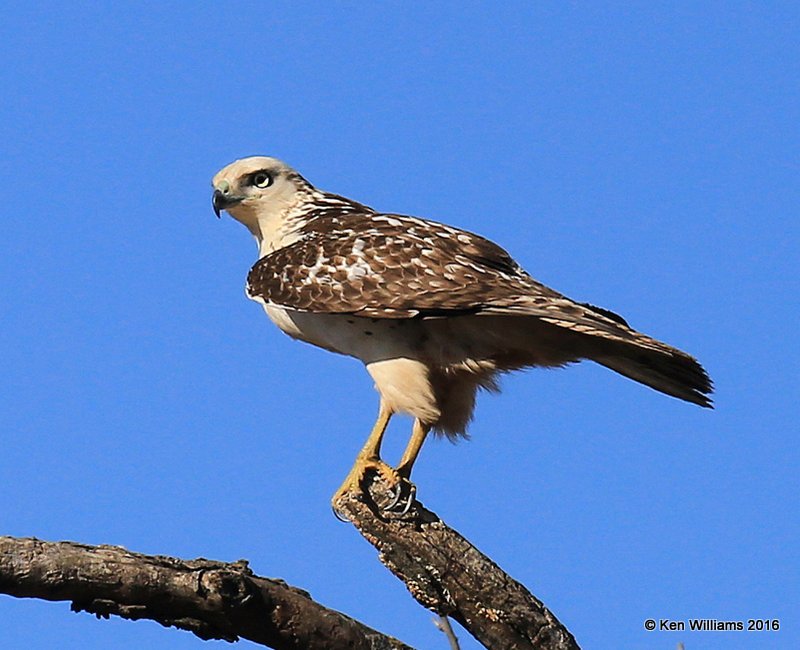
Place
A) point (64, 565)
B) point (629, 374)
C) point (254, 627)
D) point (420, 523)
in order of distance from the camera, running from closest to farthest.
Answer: point (64, 565)
point (254, 627)
point (420, 523)
point (629, 374)

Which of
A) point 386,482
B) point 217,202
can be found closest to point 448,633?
point 386,482

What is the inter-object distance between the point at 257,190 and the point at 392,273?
6.27ft

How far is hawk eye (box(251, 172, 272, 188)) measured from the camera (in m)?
9.32

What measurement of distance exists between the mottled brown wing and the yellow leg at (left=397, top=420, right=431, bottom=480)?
0.63 metres

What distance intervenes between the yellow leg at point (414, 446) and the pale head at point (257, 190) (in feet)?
7.30

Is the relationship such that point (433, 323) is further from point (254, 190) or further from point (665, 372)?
point (254, 190)

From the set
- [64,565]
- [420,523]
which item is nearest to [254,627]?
[64,565]

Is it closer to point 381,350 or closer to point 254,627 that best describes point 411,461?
point 381,350

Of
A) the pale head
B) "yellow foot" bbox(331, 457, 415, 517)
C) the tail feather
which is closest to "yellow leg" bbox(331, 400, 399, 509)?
"yellow foot" bbox(331, 457, 415, 517)

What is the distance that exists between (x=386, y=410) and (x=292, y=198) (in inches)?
93.9

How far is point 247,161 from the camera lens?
940cm

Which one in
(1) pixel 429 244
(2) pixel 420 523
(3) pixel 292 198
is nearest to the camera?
(2) pixel 420 523

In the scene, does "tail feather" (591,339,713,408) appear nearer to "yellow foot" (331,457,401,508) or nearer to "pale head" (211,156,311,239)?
"yellow foot" (331,457,401,508)

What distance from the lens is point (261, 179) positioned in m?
9.34
